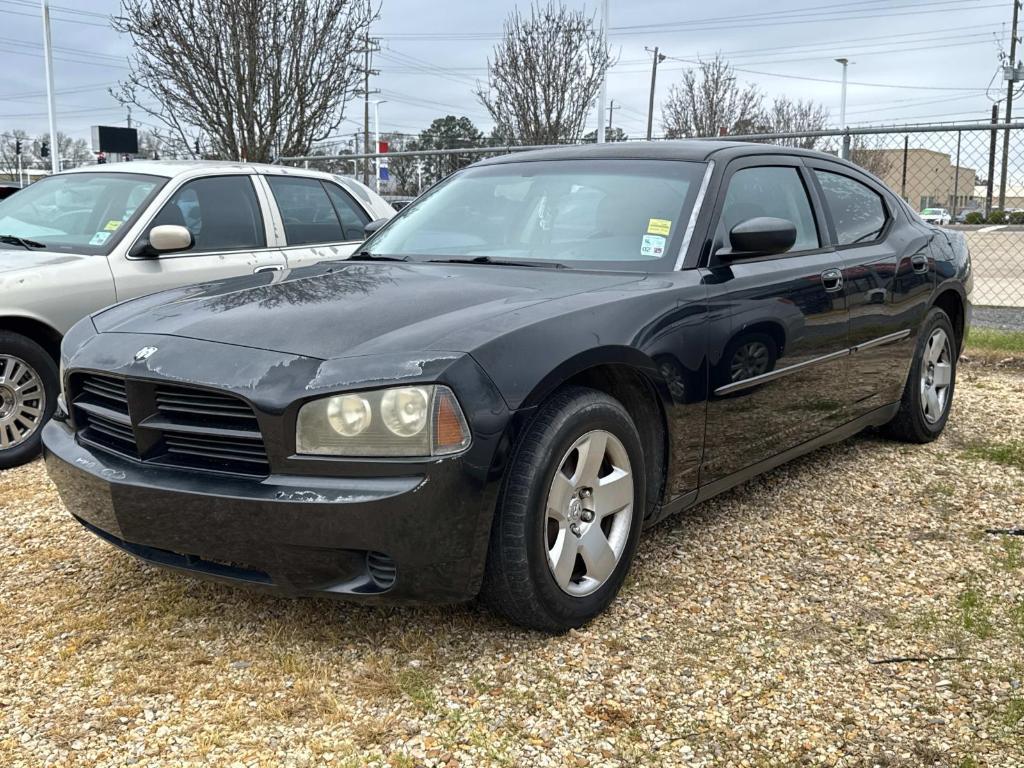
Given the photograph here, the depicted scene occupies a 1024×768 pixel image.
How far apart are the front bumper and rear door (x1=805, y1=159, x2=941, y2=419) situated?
2444 mm

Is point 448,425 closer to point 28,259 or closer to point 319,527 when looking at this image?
point 319,527

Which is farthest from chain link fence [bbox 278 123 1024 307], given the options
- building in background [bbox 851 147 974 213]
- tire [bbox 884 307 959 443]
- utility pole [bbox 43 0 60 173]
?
utility pole [bbox 43 0 60 173]

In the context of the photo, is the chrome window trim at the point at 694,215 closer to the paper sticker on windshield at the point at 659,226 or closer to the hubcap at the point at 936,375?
the paper sticker on windshield at the point at 659,226

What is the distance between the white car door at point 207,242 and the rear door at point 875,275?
3.13 meters

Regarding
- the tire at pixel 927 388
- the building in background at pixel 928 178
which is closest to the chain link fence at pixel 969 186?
the building in background at pixel 928 178

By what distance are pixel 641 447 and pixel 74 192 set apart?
4.30m

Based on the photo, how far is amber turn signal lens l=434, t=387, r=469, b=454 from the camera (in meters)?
2.62

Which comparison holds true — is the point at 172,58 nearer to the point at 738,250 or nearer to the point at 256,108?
the point at 256,108

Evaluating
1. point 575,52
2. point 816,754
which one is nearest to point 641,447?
point 816,754

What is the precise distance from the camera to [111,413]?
3.03m

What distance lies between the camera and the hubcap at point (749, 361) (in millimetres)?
3615

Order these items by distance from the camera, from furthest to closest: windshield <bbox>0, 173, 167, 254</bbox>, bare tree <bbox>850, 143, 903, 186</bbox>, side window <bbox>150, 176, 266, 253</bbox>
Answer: bare tree <bbox>850, 143, 903, 186</bbox>, side window <bbox>150, 176, 266, 253</bbox>, windshield <bbox>0, 173, 167, 254</bbox>

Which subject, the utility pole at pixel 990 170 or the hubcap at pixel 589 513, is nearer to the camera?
the hubcap at pixel 589 513

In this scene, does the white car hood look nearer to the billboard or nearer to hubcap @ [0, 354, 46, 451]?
hubcap @ [0, 354, 46, 451]
